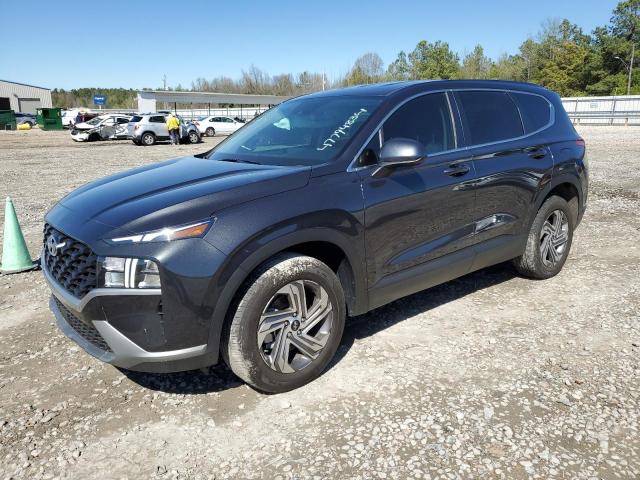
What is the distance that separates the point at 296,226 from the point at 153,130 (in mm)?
25385

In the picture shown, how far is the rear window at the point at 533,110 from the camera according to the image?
183 inches

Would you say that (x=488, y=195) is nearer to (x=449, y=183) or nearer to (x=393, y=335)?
(x=449, y=183)

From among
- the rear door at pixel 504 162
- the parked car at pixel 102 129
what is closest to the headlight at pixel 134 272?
the rear door at pixel 504 162

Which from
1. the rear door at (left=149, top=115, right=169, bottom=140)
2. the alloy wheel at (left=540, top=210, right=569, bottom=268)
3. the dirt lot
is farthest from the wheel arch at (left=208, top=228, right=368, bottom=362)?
the rear door at (left=149, top=115, right=169, bottom=140)

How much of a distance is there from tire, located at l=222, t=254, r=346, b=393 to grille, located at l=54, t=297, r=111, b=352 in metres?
0.66

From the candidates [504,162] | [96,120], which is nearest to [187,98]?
[96,120]

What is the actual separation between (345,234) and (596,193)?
27.0 feet

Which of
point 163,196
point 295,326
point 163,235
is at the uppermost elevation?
point 163,196

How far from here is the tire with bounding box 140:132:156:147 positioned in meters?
25.9

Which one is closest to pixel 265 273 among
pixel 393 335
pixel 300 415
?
pixel 300 415

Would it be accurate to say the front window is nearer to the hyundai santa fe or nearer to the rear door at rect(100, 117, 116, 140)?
the rear door at rect(100, 117, 116, 140)

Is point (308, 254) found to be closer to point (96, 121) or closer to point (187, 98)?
point (96, 121)

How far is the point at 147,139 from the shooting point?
26016mm

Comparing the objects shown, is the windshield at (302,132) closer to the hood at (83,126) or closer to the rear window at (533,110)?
the rear window at (533,110)
